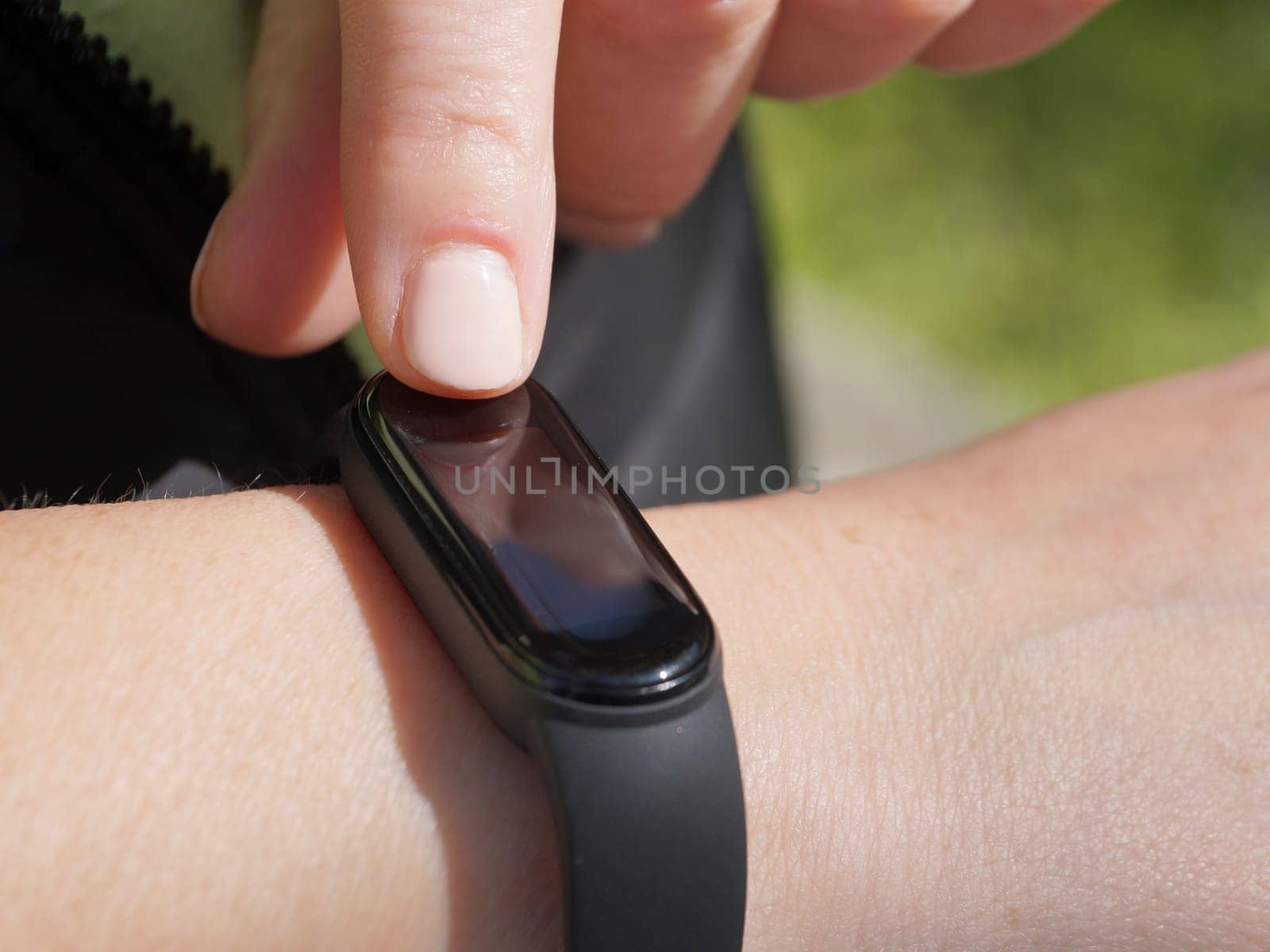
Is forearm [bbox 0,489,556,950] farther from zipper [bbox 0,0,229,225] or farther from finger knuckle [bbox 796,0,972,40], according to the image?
finger knuckle [bbox 796,0,972,40]

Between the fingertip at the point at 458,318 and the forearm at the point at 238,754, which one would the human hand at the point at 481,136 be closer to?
the fingertip at the point at 458,318

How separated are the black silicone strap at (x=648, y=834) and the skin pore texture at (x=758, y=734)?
108 mm

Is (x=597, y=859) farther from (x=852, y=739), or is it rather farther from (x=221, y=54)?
(x=221, y=54)

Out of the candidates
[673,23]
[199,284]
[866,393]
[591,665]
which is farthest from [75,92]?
[866,393]

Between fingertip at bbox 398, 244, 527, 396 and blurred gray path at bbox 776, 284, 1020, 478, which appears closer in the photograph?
fingertip at bbox 398, 244, 527, 396

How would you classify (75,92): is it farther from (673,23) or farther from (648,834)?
(648,834)

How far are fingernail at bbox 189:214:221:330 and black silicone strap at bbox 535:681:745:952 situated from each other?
0.52m

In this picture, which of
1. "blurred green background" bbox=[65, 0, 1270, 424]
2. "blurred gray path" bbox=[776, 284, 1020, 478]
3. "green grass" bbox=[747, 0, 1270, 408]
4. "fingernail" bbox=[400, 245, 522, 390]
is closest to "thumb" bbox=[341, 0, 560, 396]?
"fingernail" bbox=[400, 245, 522, 390]

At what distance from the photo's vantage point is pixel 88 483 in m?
0.96

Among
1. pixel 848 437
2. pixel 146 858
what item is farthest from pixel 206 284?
pixel 848 437

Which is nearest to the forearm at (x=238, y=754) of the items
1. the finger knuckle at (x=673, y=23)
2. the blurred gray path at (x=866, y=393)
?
the finger knuckle at (x=673, y=23)

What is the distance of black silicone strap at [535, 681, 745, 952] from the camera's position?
0.69 meters

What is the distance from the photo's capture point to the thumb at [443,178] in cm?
82

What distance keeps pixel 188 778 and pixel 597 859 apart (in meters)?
0.25
